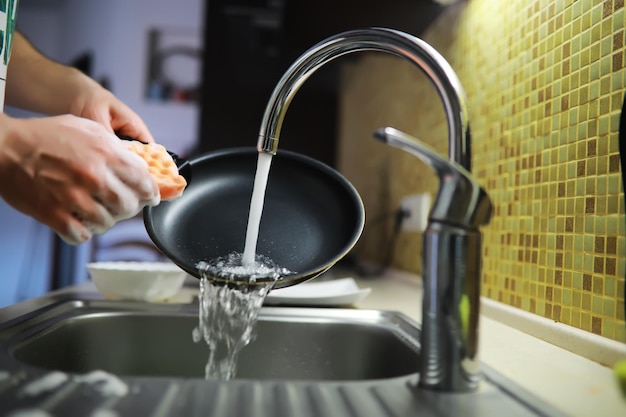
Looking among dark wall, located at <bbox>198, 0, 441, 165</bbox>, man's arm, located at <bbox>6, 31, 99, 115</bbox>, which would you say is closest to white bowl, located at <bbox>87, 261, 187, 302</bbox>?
man's arm, located at <bbox>6, 31, 99, 115</bbox>

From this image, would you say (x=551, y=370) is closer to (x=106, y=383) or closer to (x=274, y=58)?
(x=106, y=383)

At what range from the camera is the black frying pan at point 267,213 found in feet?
2.69

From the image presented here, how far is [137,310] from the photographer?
0.90 metres

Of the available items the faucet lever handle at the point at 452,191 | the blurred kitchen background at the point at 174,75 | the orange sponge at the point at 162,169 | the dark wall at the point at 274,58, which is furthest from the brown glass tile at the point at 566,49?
the blurred kitchen background at the point at 174,75

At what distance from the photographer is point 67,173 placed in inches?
20.1

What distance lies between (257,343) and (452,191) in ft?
1.65

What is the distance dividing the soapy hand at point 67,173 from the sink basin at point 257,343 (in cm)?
35

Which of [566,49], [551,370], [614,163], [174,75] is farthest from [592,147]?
[174,75]

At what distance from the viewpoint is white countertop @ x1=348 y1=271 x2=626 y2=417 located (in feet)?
1.62

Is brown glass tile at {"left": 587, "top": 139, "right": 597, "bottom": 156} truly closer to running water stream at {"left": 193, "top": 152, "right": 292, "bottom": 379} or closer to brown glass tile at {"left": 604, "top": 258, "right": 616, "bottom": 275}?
brown glass tile at {"left": 604, "top": 258, "right": 616, "bottom": 275}

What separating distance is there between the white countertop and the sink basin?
0.42 ft

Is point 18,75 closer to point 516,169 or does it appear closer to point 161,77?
point 516,169

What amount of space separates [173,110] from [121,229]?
907mm

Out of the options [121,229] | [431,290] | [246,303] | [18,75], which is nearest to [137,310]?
[246,303]
